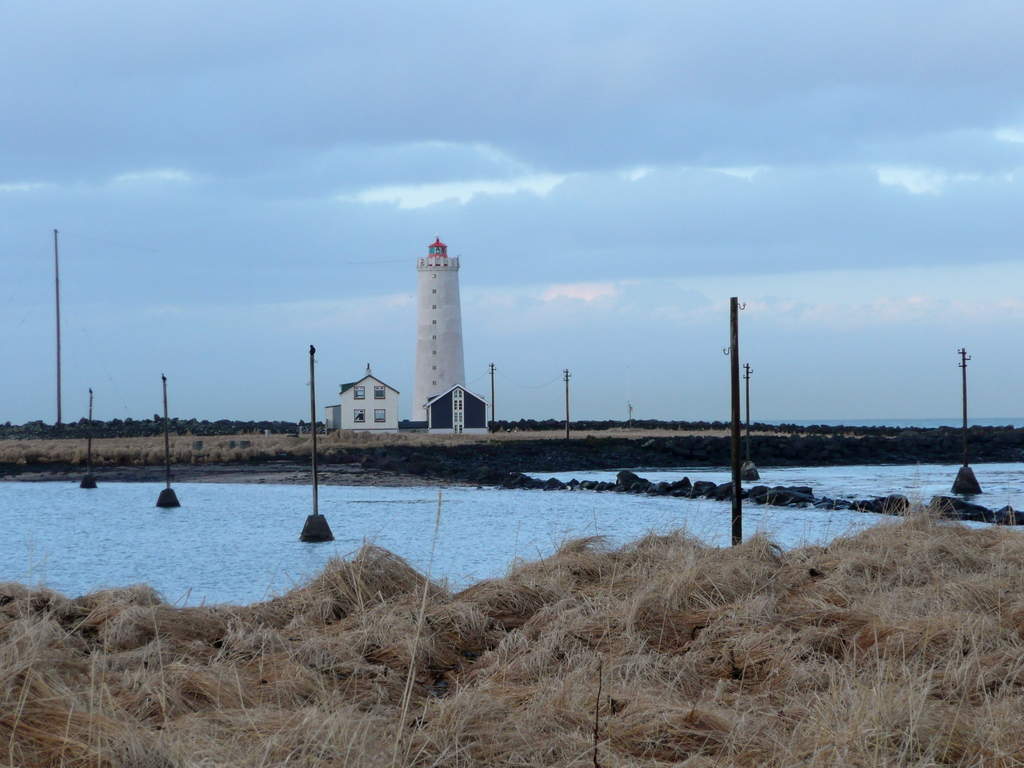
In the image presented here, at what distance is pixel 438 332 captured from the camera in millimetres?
61469

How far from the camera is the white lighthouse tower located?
61.3m

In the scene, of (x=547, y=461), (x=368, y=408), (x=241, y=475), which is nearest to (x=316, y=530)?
(x=241, y=475)

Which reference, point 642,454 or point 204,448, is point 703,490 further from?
point 204,448

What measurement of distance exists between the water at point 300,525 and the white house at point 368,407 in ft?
70.7

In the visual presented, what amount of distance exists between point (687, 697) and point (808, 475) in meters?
36.3

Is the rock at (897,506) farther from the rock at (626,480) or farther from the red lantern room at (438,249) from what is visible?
the red lantern room at (438,249)

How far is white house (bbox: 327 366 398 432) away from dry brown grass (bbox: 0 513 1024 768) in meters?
49.3

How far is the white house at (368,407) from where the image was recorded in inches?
2304

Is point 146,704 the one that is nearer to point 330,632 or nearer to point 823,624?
point 330,632

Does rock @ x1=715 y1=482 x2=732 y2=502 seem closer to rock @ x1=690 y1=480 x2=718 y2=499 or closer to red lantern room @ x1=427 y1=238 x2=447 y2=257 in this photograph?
rock @ x1=690 y1=480 x2=718 y2=499

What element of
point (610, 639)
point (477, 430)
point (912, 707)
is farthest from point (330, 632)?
point (477, 430)

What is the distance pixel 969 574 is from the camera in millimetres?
8688

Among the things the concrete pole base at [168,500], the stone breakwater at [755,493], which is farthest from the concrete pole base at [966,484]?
the concrete pole base at [168,500]

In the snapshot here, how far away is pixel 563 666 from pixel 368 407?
5354 cm
